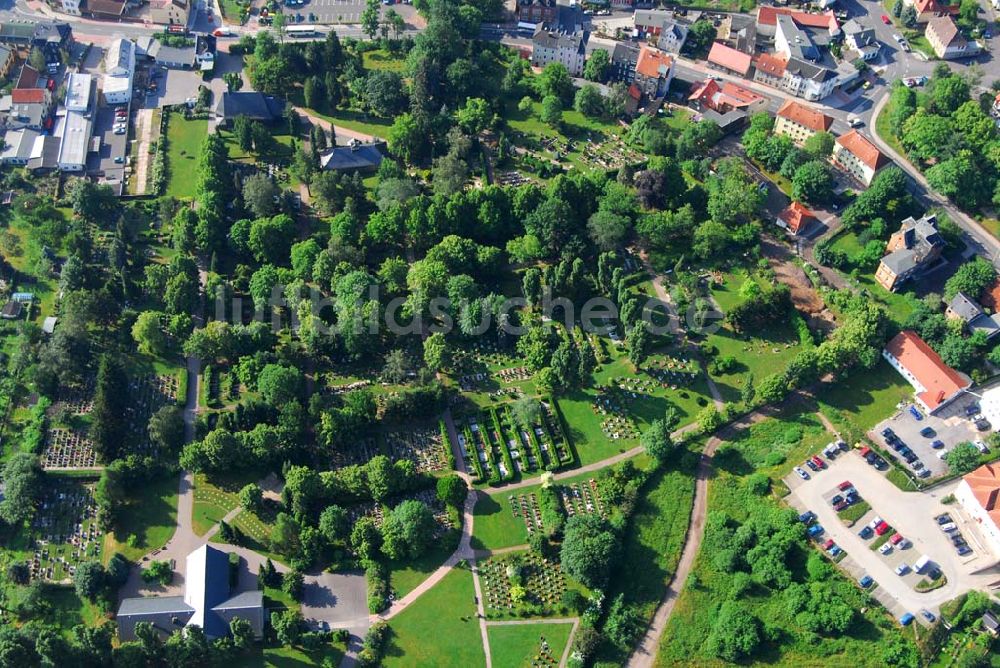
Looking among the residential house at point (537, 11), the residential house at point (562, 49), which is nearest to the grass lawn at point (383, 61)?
the residential house at point (562, 49)

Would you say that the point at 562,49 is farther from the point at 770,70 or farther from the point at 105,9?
the point at 105,9

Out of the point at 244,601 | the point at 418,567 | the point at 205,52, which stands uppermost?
the point at 205,52

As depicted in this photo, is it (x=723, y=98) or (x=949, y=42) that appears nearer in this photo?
(x=723, y=98)

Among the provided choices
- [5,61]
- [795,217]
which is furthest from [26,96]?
[795,217]

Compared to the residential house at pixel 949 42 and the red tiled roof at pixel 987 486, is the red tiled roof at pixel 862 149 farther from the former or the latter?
the red tiled roof at pixel 987 486

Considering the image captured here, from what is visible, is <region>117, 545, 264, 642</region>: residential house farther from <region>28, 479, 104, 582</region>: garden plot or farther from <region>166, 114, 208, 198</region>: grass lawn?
<region>166, 114, 208, 198</region>: grass lawn

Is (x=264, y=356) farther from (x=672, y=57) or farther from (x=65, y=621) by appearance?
(x=672, y=57)

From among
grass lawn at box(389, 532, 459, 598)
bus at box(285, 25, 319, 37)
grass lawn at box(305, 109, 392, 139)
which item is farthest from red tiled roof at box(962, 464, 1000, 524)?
bus at box(285, 25, 319, 37)
